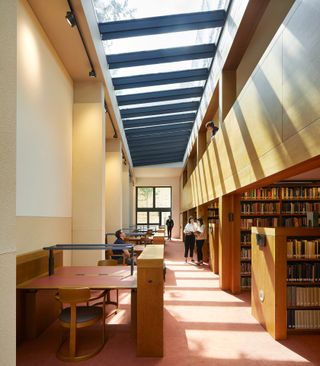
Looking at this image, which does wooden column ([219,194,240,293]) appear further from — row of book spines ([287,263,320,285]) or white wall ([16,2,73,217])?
white wall ([16,2,73,217])

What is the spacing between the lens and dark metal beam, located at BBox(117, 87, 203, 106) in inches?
341

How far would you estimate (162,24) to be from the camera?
568cm

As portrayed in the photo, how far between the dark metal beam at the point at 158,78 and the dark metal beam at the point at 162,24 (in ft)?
5.74

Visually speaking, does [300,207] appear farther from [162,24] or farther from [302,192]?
[162,24]

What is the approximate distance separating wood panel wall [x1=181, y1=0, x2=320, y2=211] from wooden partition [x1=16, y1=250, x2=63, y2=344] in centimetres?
326

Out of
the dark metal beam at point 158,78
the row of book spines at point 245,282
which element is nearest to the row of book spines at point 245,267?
the row of book spines at point 245,282

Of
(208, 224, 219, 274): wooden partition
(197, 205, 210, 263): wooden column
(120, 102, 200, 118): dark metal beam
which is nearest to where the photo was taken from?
(208, 224, 219, 274): wooden partition

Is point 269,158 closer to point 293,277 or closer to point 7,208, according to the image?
point 293,277

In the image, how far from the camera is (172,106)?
32.3ft

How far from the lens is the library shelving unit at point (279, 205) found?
7.48 m

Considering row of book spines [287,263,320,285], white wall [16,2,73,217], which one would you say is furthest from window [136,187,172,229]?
row of book spines [287,263,320,285]

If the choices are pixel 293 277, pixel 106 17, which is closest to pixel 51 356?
pixel 293 277

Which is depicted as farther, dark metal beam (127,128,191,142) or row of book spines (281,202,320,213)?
dark metal beam (127,128,191,142)

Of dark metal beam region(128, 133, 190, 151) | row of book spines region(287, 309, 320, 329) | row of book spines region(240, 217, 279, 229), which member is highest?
dark metal beam region(128, 133, 190, 151)
